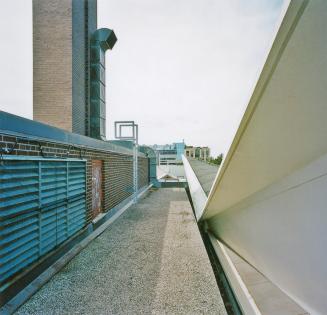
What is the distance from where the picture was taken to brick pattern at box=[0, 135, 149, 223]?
111 inches

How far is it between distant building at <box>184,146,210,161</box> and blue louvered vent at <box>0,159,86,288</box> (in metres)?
77.5

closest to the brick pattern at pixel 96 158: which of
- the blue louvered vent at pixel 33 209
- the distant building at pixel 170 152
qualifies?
the blue louvered vent at pixel 33 209

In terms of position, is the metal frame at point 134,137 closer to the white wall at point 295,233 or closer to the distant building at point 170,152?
the white wall at point 295,233

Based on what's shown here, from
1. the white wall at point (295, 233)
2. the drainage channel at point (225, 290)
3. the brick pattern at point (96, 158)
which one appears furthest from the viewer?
the drainage channel at point (225, 290)

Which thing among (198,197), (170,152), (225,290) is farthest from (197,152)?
(225,290)

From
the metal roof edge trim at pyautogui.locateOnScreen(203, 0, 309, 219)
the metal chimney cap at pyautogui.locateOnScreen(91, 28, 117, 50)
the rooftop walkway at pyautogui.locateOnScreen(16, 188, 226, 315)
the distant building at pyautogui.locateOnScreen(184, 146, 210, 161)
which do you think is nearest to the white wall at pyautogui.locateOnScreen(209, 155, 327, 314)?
the metal roof edge trim at pyautogui.locateOnScreen(203, 0, 309, 219)

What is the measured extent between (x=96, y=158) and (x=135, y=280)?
11.5 ft

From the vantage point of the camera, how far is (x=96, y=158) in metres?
5.69

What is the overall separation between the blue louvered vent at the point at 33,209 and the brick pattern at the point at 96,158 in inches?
6.2

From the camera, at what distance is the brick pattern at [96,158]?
282 centimetres

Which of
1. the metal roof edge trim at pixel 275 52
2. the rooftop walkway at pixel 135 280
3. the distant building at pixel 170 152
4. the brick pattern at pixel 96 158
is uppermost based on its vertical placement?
the distant building at pixel 170 152

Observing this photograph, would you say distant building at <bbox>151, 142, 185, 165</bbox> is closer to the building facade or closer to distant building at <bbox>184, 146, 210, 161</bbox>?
distant building at <bbox>184, 146, 210, 161</bbox>

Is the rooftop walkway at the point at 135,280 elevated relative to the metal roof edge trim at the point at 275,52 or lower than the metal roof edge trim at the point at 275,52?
lower

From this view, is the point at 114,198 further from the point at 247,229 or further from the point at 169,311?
the point at 169,311
